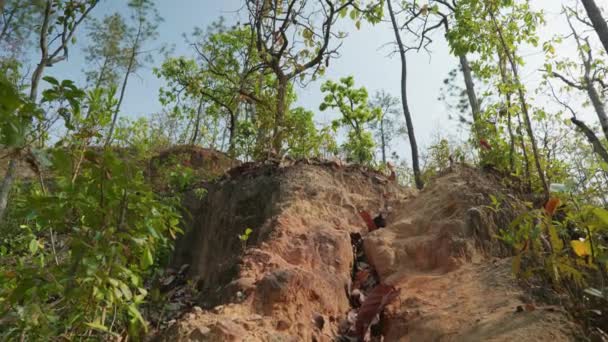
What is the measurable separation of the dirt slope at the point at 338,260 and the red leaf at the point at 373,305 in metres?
0.10

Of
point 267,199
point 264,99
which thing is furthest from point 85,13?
point 267,199

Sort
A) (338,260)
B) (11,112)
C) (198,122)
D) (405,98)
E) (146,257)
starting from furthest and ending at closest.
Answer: (198,122) → (405,98) → (338,260) → (146,257) → (11,112)

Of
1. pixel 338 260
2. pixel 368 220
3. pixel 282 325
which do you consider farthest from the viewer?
pixel 368 220

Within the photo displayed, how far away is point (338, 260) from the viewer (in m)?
3.87

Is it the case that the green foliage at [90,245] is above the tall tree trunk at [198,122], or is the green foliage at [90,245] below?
below

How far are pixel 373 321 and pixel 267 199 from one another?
7.29 feet

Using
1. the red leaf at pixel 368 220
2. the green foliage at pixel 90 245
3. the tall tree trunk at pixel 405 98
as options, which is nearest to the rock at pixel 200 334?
the green foliage at pixel 90 245

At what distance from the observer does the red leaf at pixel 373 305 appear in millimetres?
3131

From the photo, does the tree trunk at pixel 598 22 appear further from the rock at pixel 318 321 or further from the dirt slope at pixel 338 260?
the rock at pixel 318 321

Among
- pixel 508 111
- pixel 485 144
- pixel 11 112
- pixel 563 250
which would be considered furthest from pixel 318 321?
pixel 508 111

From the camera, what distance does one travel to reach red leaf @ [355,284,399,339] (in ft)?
10.3

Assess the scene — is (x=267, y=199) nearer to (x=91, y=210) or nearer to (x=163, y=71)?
(x=91, y=210)

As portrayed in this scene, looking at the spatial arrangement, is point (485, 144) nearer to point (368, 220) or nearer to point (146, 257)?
point (368, 220)

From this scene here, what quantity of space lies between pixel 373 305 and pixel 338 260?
2.24 ft
